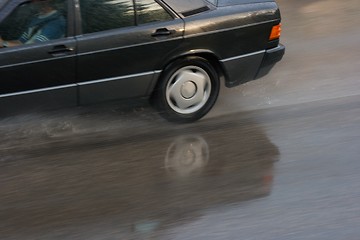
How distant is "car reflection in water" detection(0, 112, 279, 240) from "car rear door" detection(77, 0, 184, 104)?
0.55 meters

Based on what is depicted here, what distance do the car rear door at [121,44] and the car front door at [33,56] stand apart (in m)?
0.15

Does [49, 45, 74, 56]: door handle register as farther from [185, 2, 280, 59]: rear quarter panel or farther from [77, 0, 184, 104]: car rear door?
[185, 2, 280, 59]: rear quarter panel

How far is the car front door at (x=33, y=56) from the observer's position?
4.35 meters

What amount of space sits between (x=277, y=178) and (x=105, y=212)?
4.79 ft

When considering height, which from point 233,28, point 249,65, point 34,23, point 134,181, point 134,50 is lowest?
point 134,181

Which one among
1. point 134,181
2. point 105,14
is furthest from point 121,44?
point 134,181

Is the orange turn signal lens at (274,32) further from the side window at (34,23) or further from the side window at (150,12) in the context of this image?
the side window at (34,23)

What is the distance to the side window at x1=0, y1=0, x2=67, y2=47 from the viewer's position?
436 cm

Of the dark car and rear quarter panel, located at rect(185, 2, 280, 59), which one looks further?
rear quarter panel, located at rect(185, 2, 280, 59)

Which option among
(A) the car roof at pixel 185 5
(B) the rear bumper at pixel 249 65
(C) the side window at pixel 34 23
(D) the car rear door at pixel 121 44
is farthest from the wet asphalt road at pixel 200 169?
(A) the car roof at pixel 185 5

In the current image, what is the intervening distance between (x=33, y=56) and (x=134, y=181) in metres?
1.45

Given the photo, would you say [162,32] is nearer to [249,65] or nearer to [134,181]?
[249,65]

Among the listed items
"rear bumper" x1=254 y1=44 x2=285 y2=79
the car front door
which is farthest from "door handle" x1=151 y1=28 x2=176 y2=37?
"rear bumper" x1=254 y1=44 x2=285 y2=79

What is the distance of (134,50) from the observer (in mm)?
4641
